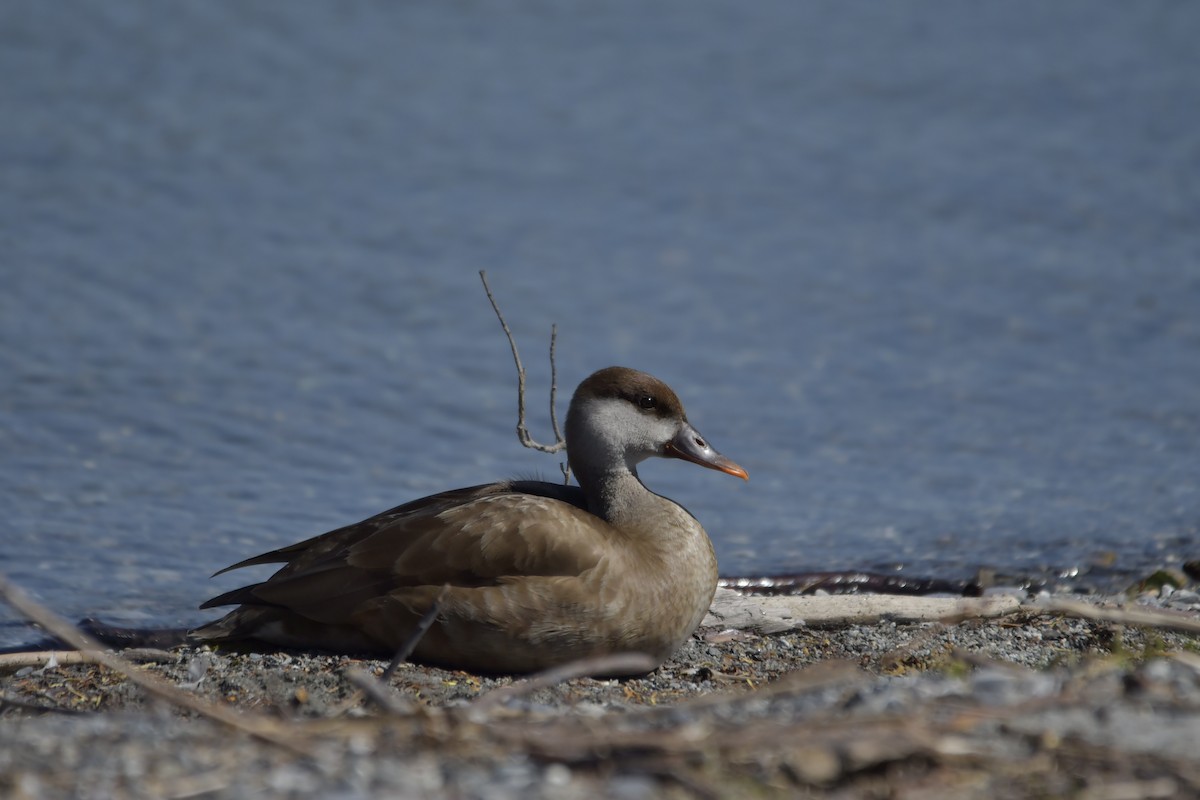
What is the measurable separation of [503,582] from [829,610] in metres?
1.60

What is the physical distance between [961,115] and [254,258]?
807cm

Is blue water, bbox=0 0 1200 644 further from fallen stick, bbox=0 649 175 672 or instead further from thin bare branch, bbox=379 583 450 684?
thin bare branch, bbox=379 583 450 684

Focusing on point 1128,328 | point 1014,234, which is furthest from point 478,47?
point 1128,328

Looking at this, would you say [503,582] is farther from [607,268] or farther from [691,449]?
[607,268]

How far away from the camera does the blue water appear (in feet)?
31.4

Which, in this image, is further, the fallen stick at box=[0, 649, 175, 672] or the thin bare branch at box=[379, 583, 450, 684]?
the fallen stick at box=[0, 649, 175, 672]

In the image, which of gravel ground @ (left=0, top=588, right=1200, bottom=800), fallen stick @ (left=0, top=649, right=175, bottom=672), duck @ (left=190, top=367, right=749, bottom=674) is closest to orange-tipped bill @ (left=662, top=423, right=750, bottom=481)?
duck @ (left=190, top=367, right=749, bottom=674)

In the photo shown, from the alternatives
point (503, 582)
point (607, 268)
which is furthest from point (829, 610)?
point (607, 268)

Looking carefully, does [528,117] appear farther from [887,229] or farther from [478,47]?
[887,229]

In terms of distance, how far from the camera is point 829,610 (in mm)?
6824

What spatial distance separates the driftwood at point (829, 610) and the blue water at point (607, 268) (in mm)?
1700

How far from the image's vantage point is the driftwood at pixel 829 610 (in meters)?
6.75

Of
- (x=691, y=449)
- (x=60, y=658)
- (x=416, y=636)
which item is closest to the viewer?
(x=416, y=636)

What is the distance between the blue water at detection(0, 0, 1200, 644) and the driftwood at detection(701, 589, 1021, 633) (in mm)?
1700
